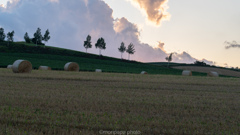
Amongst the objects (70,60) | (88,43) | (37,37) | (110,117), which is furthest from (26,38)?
(110,117)

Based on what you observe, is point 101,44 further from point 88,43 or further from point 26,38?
point 26,38

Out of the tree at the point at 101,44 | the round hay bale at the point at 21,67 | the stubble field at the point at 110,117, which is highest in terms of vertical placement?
the tree at the point at 101,44

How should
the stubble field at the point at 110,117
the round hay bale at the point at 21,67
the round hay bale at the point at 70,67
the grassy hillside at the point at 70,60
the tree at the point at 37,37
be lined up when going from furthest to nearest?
the tree at the point at 37,37
the grassy hillside at the point at 70,60
the round hay bale at the point at 70,67
the round hay bale at the point at 21,67
the stubble field at the point at 110,117

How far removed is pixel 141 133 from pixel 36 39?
128148 millimetres

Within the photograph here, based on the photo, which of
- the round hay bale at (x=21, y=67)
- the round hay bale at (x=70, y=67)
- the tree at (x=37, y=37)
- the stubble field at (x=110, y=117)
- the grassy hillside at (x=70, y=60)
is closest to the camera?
the stubble field at (x=110, y=117)

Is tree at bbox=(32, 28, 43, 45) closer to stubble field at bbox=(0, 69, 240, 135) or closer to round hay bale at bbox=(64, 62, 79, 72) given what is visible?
round hay bale at bbox=(64, 62, 79, 72)

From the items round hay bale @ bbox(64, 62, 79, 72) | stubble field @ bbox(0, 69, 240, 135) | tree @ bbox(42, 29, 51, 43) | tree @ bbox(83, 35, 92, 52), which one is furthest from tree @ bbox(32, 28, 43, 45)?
stubble field @ bbox(0, 69, 240, 135)

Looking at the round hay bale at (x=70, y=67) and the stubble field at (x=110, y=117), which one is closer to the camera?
the stubble field at (x=110, y=117)

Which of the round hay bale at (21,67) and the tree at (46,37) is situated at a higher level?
the tree at (46,37)

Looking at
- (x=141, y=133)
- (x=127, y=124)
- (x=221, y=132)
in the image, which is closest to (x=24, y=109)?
(x=127, y=124)

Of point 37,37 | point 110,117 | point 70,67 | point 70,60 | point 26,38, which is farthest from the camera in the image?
point 26,38

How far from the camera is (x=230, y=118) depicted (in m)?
8.04

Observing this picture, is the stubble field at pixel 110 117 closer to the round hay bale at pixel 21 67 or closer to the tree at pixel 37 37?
the round hay bale at pixel 21 67

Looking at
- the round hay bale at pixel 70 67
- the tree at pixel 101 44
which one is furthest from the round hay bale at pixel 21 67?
the tree at pixel 101 44
